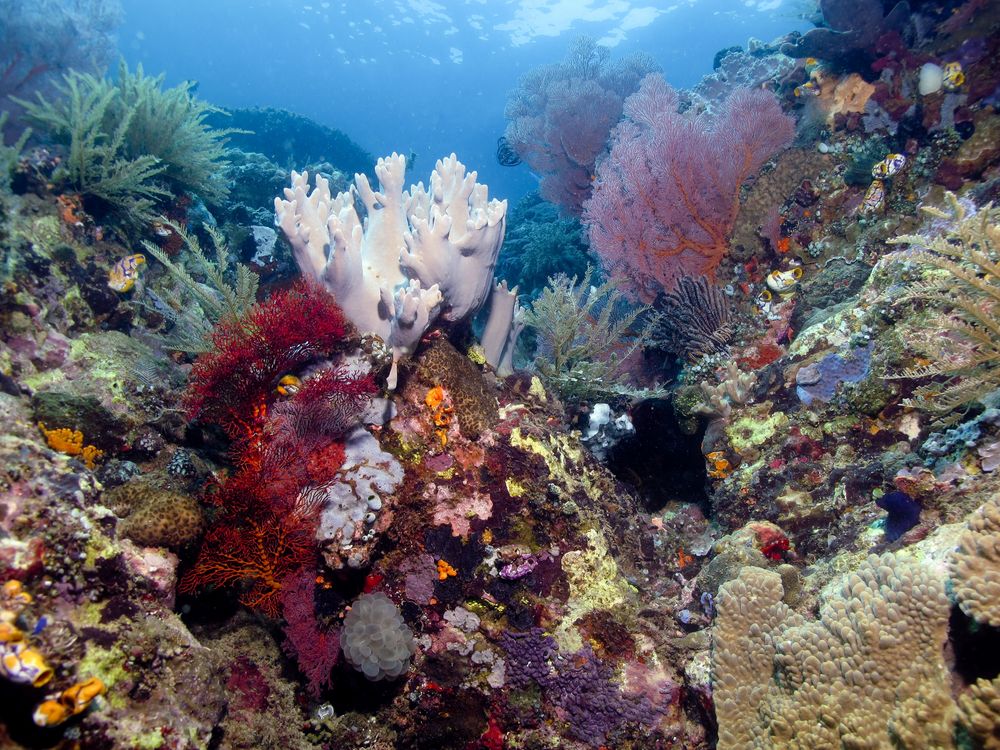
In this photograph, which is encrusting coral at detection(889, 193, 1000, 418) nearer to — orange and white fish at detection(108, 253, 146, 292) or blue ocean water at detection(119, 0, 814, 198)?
orange and white fish at detection(108, 253, 146, 292)

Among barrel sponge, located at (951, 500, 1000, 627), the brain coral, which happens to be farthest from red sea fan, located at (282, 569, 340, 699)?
barrel sponge, located at (951, 500, 1000, 627)

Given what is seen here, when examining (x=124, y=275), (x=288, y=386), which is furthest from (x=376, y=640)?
(x=124, y=275)

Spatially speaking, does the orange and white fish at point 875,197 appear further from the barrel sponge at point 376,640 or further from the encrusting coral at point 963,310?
the barrel sponge at point 376,640

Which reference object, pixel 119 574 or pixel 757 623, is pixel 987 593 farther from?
pixel 119 574

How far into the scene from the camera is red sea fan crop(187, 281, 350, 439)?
3105 mm

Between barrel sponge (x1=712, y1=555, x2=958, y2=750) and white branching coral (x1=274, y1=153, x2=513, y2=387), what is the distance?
107 inches

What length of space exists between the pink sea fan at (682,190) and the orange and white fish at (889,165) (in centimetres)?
127

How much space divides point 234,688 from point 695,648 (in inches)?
108

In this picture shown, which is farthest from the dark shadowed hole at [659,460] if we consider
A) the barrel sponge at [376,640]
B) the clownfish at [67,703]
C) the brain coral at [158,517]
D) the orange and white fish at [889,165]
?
the clownfish at [67,703]

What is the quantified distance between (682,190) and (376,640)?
21.7 ft

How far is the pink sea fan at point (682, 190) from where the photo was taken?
6727mm

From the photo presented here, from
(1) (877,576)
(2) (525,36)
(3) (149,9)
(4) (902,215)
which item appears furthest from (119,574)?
(3) (149,9)

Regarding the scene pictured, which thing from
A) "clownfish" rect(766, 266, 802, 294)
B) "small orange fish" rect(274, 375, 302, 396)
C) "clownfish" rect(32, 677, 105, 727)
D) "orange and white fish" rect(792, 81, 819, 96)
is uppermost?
"orange and white fish" rect(792, 81, 819, 96)

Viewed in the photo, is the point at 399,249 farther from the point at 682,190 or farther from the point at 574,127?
the point at 574,127
